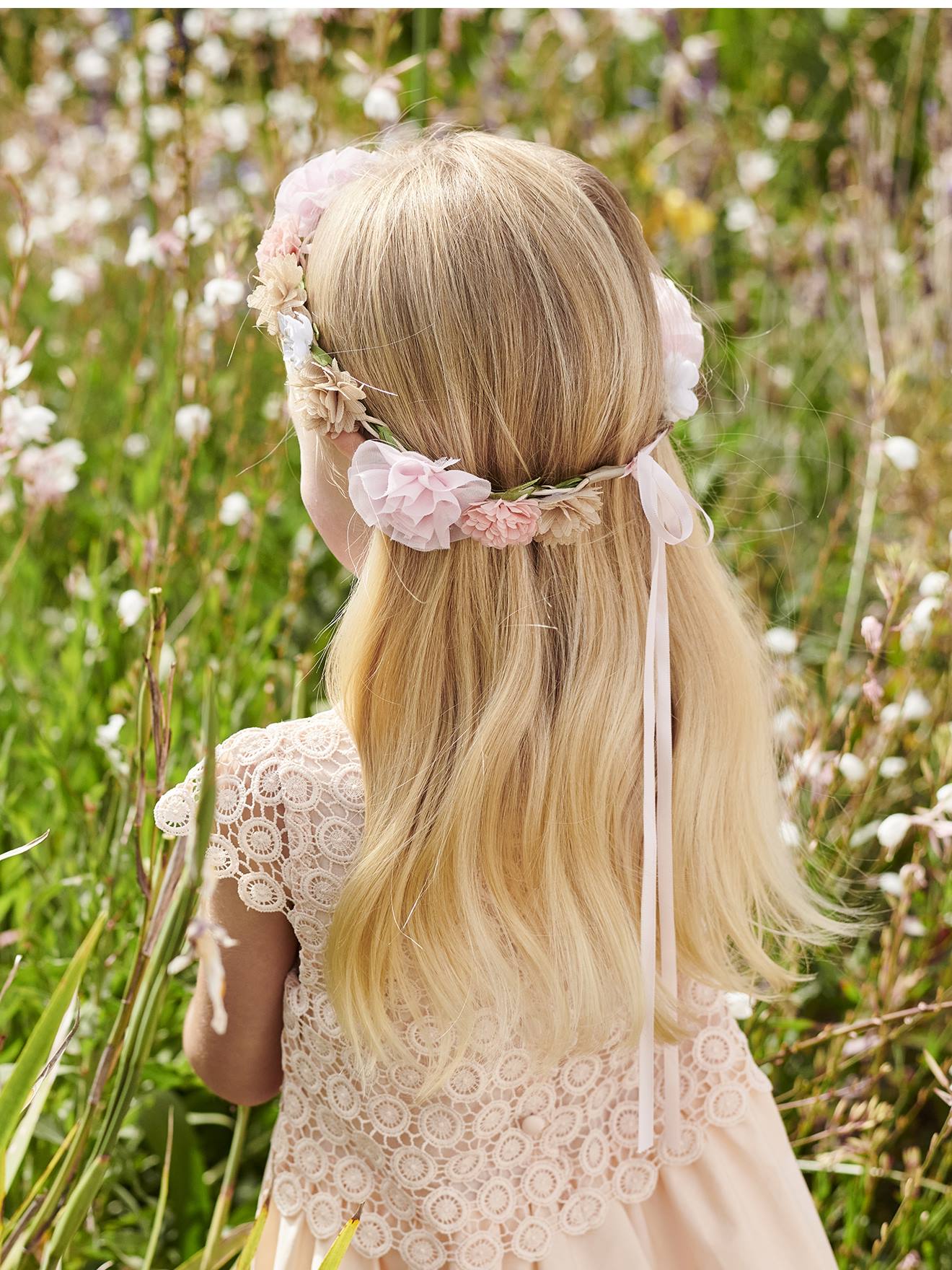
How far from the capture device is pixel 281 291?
938 millimetres

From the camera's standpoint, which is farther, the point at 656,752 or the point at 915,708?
the point at 915,708

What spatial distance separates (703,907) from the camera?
1.06 metres

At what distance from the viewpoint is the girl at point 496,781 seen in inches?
34.7

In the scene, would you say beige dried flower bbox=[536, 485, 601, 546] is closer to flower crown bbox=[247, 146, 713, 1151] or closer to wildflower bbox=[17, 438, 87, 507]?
flower crown bbox=[247, 146, 713, 1151]

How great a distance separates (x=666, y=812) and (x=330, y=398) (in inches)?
16.9

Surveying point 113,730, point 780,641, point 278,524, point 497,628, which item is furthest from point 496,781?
point 278,524

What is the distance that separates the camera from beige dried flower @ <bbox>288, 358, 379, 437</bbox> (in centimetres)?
88

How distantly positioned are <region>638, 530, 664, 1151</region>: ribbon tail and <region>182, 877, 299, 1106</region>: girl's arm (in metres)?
0.31

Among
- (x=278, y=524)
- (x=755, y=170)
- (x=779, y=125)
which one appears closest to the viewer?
(x=278, y=524)

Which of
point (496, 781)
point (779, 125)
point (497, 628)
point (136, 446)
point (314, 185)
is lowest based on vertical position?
point (136, 446)

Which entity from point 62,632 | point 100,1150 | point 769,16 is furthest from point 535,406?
point 769,16

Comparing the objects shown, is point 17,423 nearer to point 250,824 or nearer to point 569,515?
point 250,824

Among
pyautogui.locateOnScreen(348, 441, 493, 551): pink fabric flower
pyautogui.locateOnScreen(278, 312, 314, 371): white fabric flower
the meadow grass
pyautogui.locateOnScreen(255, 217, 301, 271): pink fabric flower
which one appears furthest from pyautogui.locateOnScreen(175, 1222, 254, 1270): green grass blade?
pyautogui.locateOnScreen(255, 217, 301, 271): pink fabric flower

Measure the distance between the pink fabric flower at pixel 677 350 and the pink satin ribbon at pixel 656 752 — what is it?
3 centimetres
